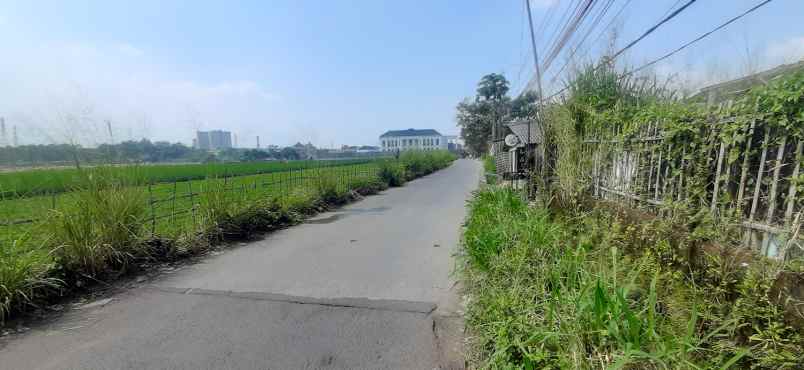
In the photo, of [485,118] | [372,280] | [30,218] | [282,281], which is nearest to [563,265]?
[372,280]

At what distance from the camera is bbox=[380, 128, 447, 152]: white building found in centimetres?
9375

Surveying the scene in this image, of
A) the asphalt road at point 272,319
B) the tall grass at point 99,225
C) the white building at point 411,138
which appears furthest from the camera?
the white building at point 411,138

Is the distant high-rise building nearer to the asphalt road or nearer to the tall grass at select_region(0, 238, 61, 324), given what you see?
the tall grass at select_region(0, 238, 61, 324)

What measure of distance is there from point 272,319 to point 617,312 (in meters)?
2.57

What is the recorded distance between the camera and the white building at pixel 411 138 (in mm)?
93750

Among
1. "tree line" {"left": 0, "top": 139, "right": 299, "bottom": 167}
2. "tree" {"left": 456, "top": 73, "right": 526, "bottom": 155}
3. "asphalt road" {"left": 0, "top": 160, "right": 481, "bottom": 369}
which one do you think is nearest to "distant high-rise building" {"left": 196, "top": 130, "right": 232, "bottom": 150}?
"tree line" {"left": 0, "top": 139, "right": 299, "bottom": 167}

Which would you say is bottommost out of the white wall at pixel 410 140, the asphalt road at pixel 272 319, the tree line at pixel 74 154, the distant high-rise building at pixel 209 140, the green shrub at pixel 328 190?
the asphalt road at pixel 272 319

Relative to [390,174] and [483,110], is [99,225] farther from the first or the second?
[483,110]

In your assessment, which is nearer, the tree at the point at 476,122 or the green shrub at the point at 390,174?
the green shrub at the point at 390,174

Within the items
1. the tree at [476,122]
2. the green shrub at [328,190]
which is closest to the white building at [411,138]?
the tree at [476,122]

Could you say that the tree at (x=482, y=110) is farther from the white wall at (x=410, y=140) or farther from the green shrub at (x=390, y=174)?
the white wall at (x=410, y=140)

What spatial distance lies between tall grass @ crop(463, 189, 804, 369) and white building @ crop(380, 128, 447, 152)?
89654mm

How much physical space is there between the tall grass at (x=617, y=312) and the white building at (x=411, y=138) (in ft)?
294

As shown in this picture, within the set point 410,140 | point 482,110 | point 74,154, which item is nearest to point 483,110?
point 482,110
